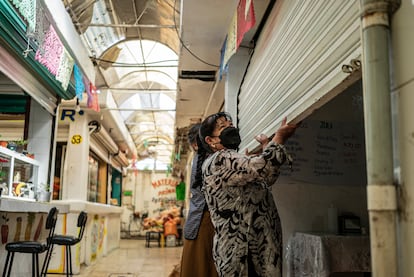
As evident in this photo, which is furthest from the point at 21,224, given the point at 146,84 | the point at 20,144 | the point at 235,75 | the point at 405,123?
the point at 146,84

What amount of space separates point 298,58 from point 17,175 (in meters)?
3.81

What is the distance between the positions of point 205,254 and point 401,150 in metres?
2.11

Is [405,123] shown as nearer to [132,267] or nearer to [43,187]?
[43,187]

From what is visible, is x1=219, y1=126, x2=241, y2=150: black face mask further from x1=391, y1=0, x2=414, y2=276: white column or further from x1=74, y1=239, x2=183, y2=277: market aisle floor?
x1=74, y1=239, x2=183, y2=277: market aisle floor

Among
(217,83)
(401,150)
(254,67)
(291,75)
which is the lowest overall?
(401,150)

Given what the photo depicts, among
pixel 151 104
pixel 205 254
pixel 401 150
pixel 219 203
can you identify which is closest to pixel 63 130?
pixel 151 104

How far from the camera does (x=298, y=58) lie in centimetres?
224

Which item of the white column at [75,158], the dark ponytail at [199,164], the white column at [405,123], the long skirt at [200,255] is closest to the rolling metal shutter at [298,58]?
the white column at [405,123]

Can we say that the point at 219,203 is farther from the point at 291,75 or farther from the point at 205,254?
the point at 205,254

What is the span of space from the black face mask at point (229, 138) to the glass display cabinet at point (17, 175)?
2.65m

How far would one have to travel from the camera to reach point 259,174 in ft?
6.45

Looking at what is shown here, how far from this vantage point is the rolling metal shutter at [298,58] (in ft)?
5.22

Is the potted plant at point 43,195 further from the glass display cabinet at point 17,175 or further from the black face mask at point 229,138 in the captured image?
the black face mask at point 229,138

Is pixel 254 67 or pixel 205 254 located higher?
pixel 254 67
